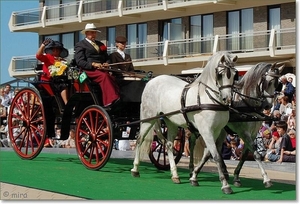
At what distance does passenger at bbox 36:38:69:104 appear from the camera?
14734 millimetres

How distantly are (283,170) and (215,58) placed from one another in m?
5.19

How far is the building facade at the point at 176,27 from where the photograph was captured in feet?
101

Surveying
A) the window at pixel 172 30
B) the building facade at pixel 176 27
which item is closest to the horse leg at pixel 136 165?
the building facade at pixel 176 27

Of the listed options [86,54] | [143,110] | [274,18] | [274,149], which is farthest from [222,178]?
[274,18]

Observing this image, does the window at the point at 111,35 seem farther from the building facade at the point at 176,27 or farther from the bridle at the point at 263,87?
the bridle at the point at 263,87

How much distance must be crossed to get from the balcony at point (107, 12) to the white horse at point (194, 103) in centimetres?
1868

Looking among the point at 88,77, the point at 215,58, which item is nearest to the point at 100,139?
the point at 88,77

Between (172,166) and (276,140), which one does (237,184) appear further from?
(276,140)

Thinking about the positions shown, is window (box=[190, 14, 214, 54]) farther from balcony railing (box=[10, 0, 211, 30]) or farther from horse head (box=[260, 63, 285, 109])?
horse head (box=[260, 63, 285, 109])

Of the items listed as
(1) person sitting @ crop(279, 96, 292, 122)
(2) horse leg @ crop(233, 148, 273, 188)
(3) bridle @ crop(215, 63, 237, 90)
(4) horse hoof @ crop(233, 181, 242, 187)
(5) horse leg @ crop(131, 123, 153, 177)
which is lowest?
(4) horse hoof @ crop(233, 181, 242, 187)

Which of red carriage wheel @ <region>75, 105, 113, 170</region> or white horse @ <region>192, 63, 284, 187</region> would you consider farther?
red carriage wheel @ <region>75, 105, 113, 170</region>

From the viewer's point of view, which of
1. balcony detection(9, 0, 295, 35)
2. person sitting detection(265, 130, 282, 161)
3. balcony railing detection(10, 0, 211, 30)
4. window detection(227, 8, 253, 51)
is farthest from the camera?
balcony railing detection(10, 0, 211, 30)

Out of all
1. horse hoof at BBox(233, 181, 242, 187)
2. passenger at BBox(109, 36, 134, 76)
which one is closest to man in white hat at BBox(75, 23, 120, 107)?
passenger at BBox(109, 36, 134, 76)

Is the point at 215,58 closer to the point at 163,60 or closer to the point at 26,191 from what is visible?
the point at 26,191
